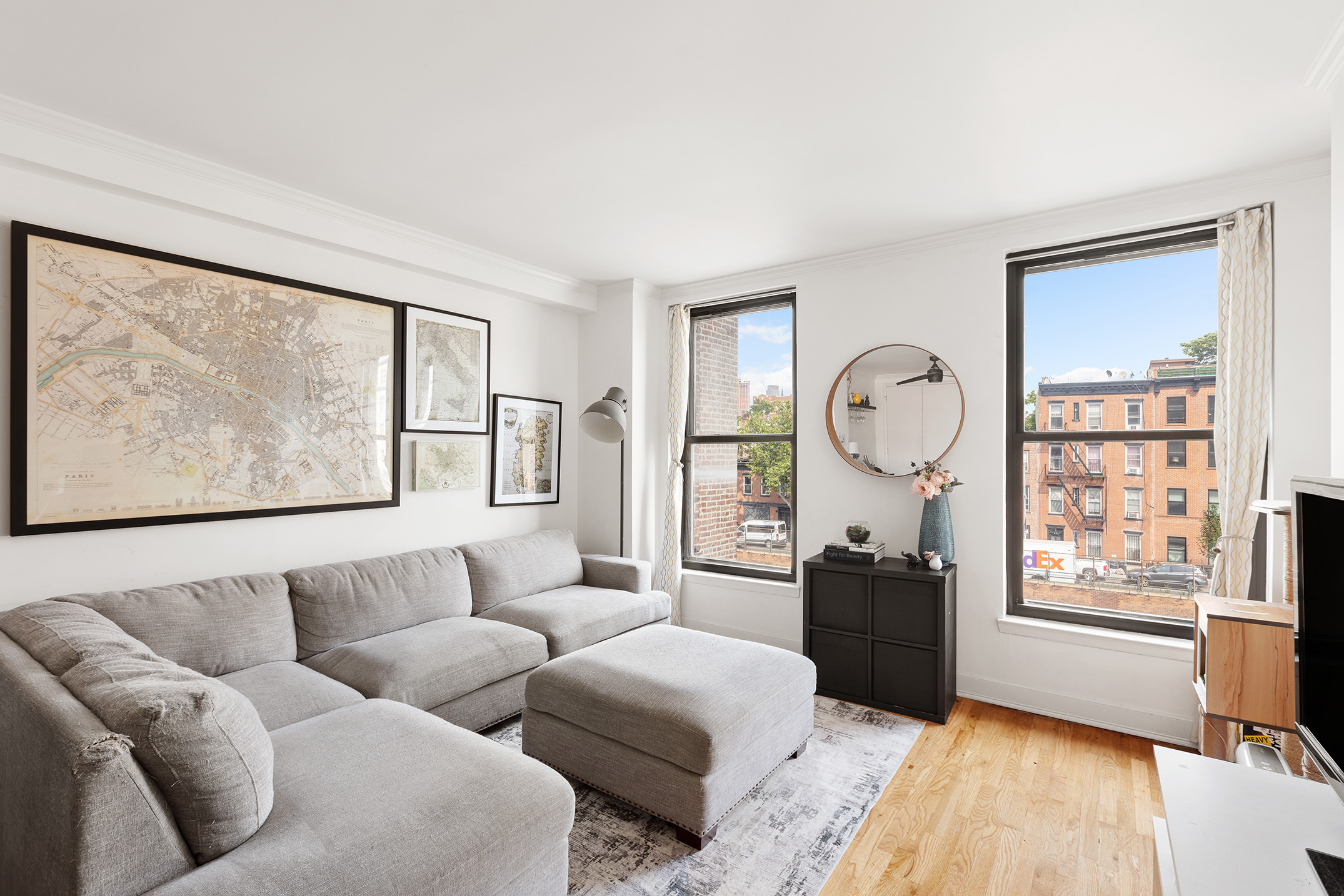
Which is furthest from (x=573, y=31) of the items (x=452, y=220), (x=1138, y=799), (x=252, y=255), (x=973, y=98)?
(x=1138, y=799)

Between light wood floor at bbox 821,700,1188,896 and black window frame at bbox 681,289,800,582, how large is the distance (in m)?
1.49

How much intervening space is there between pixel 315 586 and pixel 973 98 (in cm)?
336

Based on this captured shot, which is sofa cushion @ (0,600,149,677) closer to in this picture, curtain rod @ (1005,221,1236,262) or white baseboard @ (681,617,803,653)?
white baseboard @ (681,617,803,653)

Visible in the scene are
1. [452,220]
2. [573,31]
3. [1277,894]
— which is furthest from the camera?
[452,220]

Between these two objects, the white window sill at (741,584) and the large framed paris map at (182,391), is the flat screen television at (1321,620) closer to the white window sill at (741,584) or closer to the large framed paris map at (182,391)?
the white window sill at (741,584)

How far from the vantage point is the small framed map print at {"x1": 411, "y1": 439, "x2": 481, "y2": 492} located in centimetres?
362

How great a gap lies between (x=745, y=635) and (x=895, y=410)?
1.82 meters

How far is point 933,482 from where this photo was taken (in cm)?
335

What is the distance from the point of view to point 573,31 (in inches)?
71.7

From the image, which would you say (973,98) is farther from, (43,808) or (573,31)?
(43,808)

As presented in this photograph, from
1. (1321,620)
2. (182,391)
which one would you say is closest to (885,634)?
(1321,620)

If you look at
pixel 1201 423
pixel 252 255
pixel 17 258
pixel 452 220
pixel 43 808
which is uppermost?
pixel 452 220

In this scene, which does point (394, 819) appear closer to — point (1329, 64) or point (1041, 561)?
point (1041, 561)

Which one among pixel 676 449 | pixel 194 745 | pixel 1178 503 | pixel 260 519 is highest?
pixel 676 449
